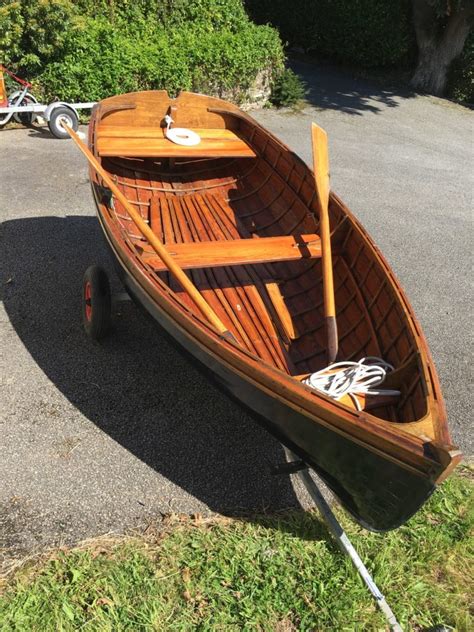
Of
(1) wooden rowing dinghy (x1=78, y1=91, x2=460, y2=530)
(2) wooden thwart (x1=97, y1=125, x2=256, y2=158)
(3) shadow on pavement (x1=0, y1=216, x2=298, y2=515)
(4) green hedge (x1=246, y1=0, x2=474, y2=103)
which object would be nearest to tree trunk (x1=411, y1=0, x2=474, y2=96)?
(4) green hedge (x1=246, y1=0, x2=474, y2=103)

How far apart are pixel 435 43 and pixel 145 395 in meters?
12.6

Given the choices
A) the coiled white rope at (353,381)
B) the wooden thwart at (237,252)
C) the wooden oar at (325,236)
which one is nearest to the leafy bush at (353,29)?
the wooden oar at (325,236)

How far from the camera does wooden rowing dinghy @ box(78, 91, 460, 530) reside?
7.87 ft

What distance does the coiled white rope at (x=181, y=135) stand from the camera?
5.31m

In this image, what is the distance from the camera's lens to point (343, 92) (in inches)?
501

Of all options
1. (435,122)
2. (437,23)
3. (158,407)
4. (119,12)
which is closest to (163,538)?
(158,407)

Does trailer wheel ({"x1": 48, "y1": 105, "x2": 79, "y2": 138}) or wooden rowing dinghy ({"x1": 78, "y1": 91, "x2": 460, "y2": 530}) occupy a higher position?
wooden rowing dinghy ({"x1": 78, "y1": 91, "x2": 460, "y2": 530})

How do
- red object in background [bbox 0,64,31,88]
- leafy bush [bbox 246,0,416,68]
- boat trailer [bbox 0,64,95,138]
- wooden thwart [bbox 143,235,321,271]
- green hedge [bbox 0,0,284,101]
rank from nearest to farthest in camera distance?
wooden thwart [bbox 143,235,321,271] → boat trailer [bbox 0,64,95,138] → green hedge [bbox 0,0,284,101] → red object in background [bbox 0,64,31,88] → leafy bush [bbox 246,0,416,68]

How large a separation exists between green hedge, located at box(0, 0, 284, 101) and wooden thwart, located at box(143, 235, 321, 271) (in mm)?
6002

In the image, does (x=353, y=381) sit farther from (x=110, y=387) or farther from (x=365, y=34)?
(x=365, y=34)

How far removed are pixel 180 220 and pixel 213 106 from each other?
5.14 feet

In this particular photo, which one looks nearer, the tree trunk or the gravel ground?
the gravel ground

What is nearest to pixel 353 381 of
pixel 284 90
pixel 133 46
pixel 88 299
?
pixel 88 299

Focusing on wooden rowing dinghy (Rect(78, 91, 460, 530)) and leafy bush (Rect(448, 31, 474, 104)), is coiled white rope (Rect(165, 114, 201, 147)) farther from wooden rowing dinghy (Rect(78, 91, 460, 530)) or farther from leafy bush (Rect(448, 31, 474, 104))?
leafy bush (Rect(448, 31, 474, 104))
